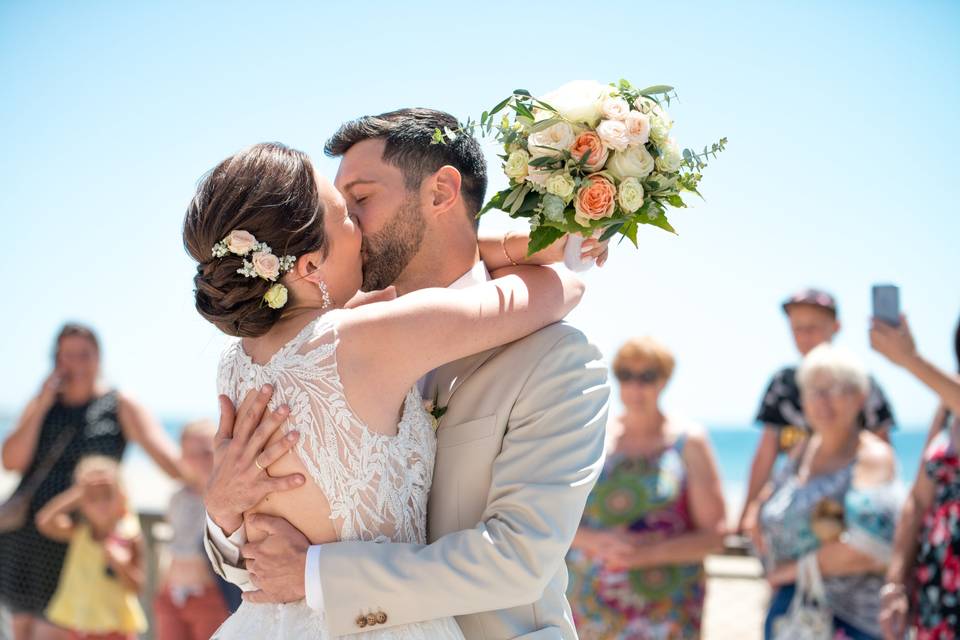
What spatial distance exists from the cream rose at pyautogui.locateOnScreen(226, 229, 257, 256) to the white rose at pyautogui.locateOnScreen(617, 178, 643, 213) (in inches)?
39.6

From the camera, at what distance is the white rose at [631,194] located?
9.25 feet

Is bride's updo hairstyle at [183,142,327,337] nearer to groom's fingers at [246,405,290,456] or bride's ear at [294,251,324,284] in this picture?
bride's ear at [294,251,324,284]

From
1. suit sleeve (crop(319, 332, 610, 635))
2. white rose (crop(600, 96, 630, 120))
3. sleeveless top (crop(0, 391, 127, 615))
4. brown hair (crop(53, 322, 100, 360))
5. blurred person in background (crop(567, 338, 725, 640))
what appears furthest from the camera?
brown hair (crop(53, 322, 100, 360))

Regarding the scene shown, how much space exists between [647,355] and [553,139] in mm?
3356

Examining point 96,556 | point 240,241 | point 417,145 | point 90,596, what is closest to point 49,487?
point 96,556

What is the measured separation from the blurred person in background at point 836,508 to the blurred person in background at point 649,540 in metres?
0.36

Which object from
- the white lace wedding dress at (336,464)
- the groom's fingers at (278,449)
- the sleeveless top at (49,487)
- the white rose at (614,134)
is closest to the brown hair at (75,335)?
the sleeveless top at (49,487)

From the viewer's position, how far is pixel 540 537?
2.69 meters

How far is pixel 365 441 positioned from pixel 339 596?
40 cm

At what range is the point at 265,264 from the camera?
105 inches

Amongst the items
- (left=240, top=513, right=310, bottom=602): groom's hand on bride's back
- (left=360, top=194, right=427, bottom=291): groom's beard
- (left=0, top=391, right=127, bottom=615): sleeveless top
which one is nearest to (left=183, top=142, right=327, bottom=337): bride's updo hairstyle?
(left=360, top=194, right=427, bottom=291): groom's beard

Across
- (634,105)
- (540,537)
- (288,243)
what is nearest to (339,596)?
(540,537)

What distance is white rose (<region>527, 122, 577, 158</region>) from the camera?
2.87 m

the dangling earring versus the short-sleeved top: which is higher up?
the dangling earring
